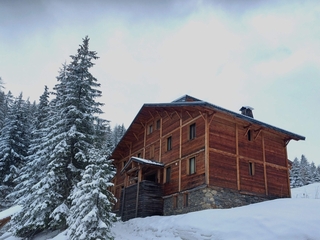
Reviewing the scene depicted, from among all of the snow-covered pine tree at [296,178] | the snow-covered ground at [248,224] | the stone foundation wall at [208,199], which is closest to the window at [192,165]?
the stone foundation wall at [208,199]

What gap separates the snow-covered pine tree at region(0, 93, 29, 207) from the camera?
92.9 feet

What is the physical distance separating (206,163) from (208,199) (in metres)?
2.07

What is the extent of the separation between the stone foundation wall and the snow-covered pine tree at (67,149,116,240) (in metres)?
6.38

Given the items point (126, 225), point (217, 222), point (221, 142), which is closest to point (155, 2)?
point (221, 142)

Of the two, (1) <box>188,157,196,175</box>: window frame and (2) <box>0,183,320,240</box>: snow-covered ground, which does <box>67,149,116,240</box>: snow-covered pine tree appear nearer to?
(2) <box>0,183,320,240</box>: snow-covered ground

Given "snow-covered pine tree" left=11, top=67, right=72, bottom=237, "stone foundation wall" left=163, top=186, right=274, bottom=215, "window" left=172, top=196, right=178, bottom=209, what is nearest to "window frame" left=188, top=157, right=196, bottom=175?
"stone foundation wall" left=163, top=186, right=274, bottom=215

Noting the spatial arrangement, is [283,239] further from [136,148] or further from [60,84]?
[136,148]

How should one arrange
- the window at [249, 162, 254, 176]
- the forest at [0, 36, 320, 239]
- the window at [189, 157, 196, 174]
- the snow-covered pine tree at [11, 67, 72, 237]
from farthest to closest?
the window at [249, 162, 254, 176]
the window at [189, 157, 196, 174]
the snow-covered pine tree at [11, 67, 72, 237]
the forest at [0, 36, 320, 239]

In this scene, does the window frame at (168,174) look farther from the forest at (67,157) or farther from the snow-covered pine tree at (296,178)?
the snow-covered pine tree at (296,178)

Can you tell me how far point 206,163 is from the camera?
1738 centimetres

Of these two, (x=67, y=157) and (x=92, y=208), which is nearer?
(x=92, y=208)

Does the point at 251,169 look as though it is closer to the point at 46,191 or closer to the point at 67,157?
the point at 67,157

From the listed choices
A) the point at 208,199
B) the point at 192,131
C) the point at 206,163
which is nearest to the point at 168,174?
the point at 192,131

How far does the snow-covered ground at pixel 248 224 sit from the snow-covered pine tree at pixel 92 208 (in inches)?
118
